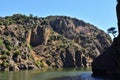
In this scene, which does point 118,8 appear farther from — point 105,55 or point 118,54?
point 105,55

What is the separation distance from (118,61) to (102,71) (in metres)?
21.1

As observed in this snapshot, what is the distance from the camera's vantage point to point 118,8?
3723 inches

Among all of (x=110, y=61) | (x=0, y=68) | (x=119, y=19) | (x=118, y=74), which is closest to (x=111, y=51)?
(x=110, y=61)

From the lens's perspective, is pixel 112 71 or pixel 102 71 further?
pixel 102 71

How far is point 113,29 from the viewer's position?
171 metres

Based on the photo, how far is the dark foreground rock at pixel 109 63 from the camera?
337 feet

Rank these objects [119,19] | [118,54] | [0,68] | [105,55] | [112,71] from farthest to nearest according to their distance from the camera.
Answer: [0,68], [105,55], [112,71], [118,54], [119,19]

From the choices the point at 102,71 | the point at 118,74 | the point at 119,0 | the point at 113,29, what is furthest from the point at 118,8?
the point at 113,29

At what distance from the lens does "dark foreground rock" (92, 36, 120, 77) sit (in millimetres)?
102750

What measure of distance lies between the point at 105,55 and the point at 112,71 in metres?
11.2

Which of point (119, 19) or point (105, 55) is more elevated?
point (119, 19)

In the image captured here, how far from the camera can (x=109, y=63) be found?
11331 cm

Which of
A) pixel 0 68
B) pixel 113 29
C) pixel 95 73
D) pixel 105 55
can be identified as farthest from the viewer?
pixel 0 68

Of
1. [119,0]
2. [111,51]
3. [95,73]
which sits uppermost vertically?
[119,0]
